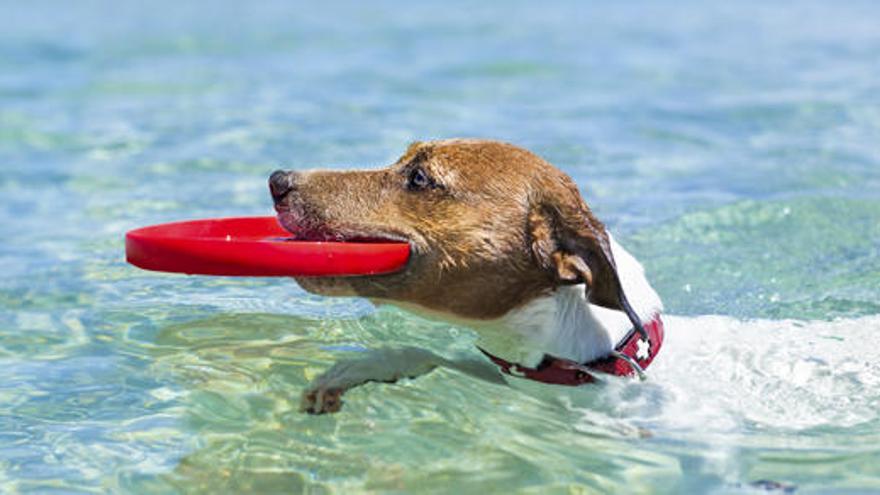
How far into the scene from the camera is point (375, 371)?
568 cm

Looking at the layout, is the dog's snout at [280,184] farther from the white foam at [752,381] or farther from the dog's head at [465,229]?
the white foam at [752,381]

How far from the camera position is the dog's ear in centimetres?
514

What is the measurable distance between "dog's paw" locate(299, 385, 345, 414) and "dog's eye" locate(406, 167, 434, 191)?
0.95m

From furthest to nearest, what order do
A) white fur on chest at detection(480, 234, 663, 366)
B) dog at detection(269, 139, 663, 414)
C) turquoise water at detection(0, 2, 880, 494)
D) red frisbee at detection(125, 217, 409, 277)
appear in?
white fur on chest at detection(480, 234, 663, 366) < dog at detection(269, 139, 663, 414) < turquoise water at detection(0, 2, 880, 494) < red frisbee at detection(125, 217, 409, 277)

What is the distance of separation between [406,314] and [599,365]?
1.75 m

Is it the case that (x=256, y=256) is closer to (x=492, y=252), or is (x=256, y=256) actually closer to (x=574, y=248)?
(x=492, y=252)

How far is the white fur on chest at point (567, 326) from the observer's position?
17.6 ft

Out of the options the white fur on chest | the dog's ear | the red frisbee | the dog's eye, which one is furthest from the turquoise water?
the dog's eye

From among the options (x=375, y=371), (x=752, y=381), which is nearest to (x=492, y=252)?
(x=375, y=371)

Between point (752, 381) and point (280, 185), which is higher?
point (280, 185)

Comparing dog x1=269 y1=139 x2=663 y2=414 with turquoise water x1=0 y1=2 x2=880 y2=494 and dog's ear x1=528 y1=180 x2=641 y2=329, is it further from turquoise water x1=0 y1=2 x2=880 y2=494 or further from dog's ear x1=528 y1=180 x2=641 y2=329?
turquoise water x1=0 y1=2 x2=880 y2=494

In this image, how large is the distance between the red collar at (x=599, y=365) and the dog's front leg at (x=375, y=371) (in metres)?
0.36

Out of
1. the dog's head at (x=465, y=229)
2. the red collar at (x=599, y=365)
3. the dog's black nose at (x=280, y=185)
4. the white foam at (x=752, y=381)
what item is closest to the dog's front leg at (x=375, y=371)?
the red collar at (x=599, y=365)

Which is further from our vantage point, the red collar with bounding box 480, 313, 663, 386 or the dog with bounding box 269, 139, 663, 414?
the red collar with bounding box 480, 313, 663, 386
